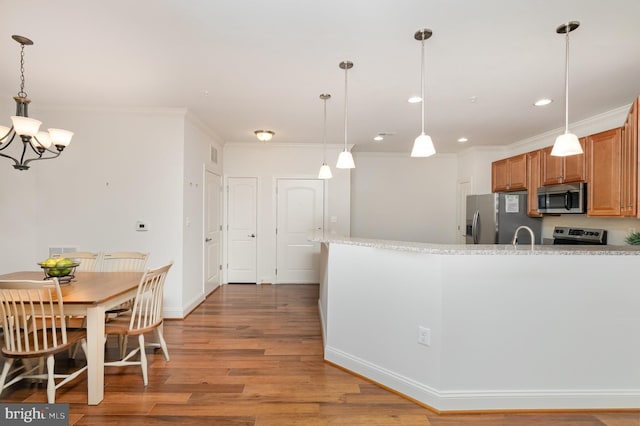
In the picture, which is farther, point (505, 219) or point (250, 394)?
point (505, 219)

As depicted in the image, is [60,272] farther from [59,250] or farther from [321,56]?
[321,56]

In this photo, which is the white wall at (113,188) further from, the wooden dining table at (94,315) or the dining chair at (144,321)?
the wooden dining table at (94,315)

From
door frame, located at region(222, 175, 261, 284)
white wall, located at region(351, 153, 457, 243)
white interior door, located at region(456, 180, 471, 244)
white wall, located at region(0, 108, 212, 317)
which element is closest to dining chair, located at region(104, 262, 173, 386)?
white wall, located at region(0, 108, 212, 317)

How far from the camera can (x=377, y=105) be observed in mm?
3621

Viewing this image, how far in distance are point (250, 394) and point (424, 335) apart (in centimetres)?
134

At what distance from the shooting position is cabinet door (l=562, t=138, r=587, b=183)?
12.0ft

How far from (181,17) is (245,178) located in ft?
12.6

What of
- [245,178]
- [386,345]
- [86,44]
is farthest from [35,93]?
[386,345]

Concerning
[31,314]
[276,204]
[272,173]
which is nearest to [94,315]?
[31,314]

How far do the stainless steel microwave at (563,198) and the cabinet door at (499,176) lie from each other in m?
0.77

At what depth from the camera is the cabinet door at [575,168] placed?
3660mm

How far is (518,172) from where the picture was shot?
15.6ft

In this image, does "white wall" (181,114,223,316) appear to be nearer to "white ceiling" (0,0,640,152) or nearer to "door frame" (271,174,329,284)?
"white ceiling" (0,0,640,152)

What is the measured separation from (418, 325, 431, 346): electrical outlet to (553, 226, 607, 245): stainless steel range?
3.00m
